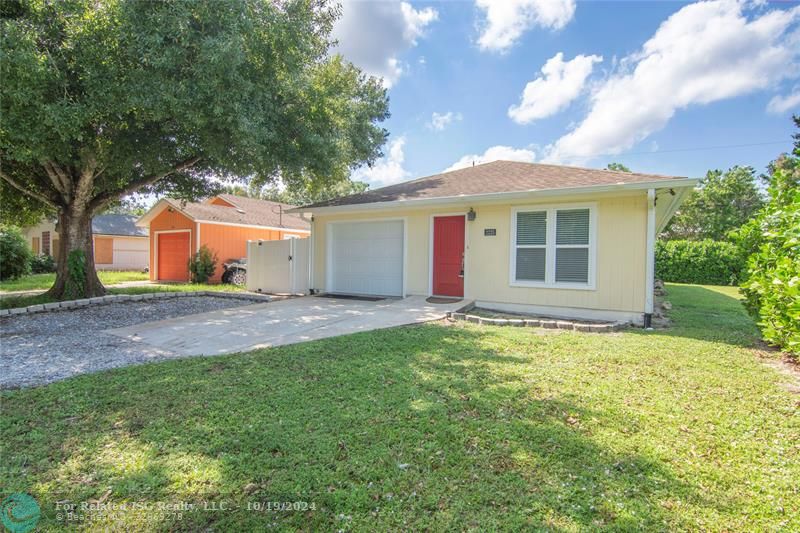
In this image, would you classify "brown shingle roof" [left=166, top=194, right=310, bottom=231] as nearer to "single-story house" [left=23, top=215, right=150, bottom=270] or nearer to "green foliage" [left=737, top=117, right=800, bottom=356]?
"single-story house" [left=23, top=215, right=150, bottom=270]

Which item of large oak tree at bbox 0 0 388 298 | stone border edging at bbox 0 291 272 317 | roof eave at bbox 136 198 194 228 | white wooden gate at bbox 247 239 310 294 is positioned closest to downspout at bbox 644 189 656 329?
large oak tree at bbox 0 0 388 298

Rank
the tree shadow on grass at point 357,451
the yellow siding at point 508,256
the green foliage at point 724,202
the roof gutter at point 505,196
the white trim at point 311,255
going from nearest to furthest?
the tree shadow on grass at point 357,451, the roof gutter at point 505,196, the yellow siding at point 508,256, the white trim at point 311,255, the green foliage at point 724,202

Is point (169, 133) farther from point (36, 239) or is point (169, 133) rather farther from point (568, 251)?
point (36, 239)

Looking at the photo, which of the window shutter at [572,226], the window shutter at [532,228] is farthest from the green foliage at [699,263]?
the window shutter at [532,228]

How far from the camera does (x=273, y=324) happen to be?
691cm

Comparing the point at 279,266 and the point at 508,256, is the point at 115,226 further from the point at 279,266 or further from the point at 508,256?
the point at 508,256

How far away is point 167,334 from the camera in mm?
6227

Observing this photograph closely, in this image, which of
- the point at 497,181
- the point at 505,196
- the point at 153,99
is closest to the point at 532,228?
the point at 505,196

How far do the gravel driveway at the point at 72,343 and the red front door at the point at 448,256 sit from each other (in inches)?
212

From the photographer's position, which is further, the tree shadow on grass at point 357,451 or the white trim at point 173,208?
the white trim at point 173,208

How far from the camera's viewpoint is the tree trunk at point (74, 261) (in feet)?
30.5

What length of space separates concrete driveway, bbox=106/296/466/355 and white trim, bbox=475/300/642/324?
845 millimetres

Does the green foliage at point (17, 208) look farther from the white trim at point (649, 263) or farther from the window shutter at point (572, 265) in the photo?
the white trim at point (649, 263)

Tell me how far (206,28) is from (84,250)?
262 inches
